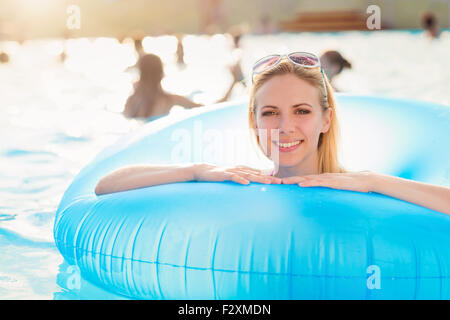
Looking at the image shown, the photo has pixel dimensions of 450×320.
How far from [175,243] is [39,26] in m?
20.1

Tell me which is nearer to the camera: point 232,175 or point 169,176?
point 232,175

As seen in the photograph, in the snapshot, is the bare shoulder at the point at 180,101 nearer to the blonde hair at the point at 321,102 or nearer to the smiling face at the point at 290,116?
the blonde hair at the point at 321,102

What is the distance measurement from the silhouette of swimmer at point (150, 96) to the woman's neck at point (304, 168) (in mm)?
3325

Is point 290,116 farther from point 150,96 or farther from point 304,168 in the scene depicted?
point 150,96

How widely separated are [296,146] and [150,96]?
3.55 metres

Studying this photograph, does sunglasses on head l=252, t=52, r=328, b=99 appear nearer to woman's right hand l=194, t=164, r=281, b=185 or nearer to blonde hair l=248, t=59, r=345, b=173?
blonde hair l=248, t=59, r=345, b=173

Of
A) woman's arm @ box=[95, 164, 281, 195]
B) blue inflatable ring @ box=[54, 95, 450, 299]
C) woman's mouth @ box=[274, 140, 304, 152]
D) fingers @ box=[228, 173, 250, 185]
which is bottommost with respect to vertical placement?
blue inflatable ring @ box=[54, 95, 450, 299]

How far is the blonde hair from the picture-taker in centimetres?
220

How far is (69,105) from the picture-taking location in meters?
7.19

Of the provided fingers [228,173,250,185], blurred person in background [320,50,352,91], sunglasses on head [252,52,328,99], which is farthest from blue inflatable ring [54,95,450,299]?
blurred person in background [320,50,352,91]

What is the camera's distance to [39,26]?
20.6 m

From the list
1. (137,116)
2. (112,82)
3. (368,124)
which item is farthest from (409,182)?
(112,82)

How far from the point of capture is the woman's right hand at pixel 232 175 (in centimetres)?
217

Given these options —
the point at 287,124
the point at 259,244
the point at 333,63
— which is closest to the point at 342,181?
the point at 287,124
